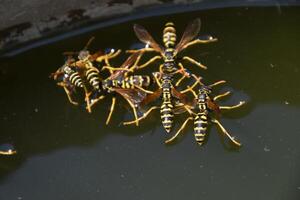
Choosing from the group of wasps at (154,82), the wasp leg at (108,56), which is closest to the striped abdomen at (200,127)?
the group of wasps at (154,82)

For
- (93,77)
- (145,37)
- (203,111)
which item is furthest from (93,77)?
(203,111)

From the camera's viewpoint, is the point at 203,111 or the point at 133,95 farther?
the point at 133,95

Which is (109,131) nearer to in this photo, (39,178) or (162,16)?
(39,178)

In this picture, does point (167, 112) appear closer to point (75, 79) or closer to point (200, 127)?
point (200, 127)

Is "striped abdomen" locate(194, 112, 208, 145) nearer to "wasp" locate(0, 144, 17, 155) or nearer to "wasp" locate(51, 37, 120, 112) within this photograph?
"wasp" locate(51, 37, 120, 112)

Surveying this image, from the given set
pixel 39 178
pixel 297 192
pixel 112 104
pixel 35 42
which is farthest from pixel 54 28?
pixel 297 192

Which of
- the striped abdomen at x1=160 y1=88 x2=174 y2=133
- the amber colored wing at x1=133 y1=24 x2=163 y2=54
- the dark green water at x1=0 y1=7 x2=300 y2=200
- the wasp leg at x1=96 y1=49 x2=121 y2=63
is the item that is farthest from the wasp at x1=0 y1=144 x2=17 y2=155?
the amber colored wing at x1=133 y1=24 x2=163 y2=54

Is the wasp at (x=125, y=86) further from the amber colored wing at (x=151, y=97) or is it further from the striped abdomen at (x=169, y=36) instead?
the striped abdomen at (x=169, y=36)
